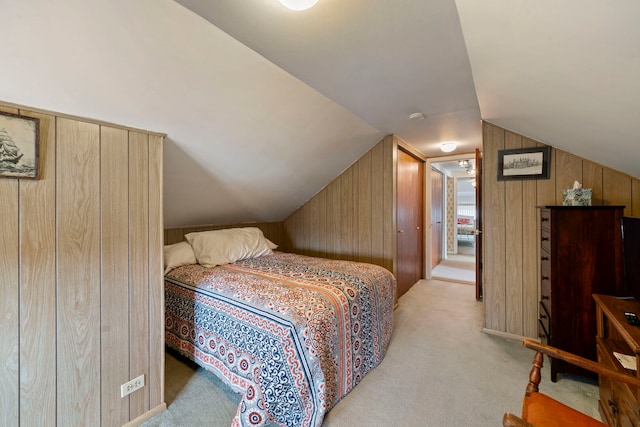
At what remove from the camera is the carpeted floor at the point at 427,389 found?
1.62 metres

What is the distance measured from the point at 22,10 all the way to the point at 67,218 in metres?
0.91

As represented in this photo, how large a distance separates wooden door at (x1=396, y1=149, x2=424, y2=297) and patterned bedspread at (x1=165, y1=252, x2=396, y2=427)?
1.18 metres

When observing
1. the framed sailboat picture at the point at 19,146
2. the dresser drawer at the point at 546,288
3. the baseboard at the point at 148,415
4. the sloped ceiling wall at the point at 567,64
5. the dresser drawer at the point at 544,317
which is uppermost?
the sloped ceiling wall at the point at 567,64

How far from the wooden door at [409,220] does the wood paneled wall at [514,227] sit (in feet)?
3.40

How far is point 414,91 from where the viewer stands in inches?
81.0

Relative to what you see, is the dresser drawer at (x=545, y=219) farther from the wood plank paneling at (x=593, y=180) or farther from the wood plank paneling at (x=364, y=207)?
the wood plank paneling at (x=364, y=207)

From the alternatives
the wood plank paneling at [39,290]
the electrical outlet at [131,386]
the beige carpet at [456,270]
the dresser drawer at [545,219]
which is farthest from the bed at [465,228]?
the wood plank paneling at [39,290]

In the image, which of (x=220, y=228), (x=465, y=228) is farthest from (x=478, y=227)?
(x=465, y=228)

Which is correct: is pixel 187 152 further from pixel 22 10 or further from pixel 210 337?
pixel 210 337

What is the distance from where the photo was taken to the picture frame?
243 cm

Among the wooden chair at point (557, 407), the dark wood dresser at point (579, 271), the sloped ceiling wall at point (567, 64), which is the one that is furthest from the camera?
the dark wood dresser at point (579, 271)

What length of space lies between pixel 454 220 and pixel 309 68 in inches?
253

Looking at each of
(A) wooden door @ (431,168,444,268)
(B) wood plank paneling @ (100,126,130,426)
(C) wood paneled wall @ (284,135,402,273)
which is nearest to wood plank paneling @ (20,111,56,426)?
(B) wood plank paneling @ (100,126,130,426)

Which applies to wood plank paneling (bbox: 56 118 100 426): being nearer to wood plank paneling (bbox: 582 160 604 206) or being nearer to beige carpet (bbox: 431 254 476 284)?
wood plank paneling (bbox: 582 160 604 206)
